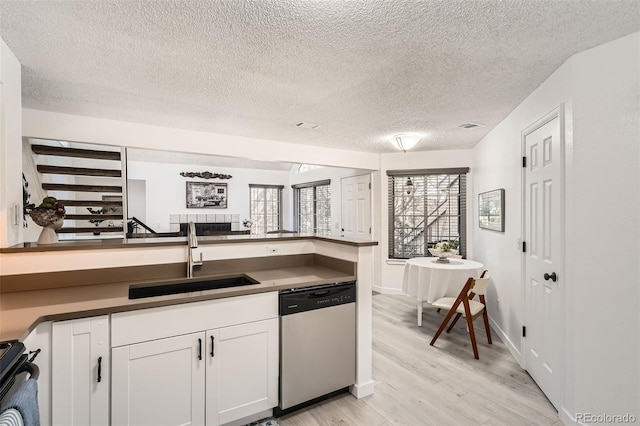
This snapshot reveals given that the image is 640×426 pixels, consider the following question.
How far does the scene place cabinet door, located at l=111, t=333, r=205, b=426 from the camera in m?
1.60

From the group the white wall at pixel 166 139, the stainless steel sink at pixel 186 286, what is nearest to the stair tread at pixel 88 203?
the white wall at pixel 166 139

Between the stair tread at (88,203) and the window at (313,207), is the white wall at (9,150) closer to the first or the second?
the stair tread at (88,203)

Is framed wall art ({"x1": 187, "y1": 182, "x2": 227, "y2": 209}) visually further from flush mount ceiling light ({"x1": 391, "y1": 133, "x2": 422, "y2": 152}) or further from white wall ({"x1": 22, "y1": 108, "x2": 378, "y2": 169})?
flush mount ceiling light ({"x1": 391, "y1": 133, "x2": 422, "y2": 152})

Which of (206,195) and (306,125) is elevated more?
(306,125)

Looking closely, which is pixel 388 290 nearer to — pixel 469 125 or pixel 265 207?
pixel 469 125

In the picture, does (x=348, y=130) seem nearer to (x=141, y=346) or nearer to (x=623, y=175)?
(x=623, y=175)

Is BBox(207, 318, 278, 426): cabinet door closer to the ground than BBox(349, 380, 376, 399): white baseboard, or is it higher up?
higher up

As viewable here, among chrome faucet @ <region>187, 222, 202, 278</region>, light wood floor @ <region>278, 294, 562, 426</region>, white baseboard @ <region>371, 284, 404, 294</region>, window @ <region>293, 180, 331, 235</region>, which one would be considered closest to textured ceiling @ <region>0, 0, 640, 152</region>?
chrome faucet @ <region>187, 222, 202, 278</region>

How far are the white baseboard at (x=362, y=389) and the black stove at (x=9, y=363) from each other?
1938 millimetres

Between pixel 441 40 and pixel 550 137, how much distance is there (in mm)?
1156

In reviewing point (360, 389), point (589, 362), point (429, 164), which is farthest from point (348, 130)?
point (589, 362)

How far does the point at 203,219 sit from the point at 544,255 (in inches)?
278

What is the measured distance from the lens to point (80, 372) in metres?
1.51

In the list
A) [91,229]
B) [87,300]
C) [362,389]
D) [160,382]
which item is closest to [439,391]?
[362,389]
